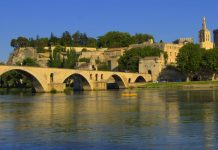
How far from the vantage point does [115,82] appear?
111 metres

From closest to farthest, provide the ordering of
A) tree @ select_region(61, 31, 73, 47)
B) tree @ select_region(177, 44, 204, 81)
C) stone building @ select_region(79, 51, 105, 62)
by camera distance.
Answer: tree @ select_region(177, 44, 204, 81) < stone building @ select_region(79, 51, 105, 62) < tree @ select_region(61, 31, 73, 47)

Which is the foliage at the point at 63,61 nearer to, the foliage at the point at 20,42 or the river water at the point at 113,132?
the foliage at the point at 20,42

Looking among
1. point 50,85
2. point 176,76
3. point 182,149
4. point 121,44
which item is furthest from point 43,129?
point 121,44

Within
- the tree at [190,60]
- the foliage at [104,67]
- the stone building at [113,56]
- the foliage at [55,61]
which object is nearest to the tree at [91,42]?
the stone building at [113,56]

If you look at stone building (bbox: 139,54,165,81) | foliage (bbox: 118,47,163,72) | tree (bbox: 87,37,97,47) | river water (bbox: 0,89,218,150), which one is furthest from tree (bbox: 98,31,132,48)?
river water (bbox: 0,89,218,150)

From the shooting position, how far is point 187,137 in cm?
2120

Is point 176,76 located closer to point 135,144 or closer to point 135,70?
point 135,70

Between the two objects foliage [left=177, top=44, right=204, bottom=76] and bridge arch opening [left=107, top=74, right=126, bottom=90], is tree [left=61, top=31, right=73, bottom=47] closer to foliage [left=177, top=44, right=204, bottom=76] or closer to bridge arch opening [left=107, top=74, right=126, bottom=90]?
bridge arch opening [left=107, top=74, right=126, bottom=90]

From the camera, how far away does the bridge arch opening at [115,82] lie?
108 metres

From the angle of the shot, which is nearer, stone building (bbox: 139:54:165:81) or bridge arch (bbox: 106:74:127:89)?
bridge arch (bbox: 106:74:127:89)

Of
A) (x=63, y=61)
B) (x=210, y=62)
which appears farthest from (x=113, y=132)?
(x=63, y=61)

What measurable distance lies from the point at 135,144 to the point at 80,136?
329 centimetres

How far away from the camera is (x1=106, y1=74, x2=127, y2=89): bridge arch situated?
353 feet

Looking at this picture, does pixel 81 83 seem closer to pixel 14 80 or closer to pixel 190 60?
pixel 14 80
